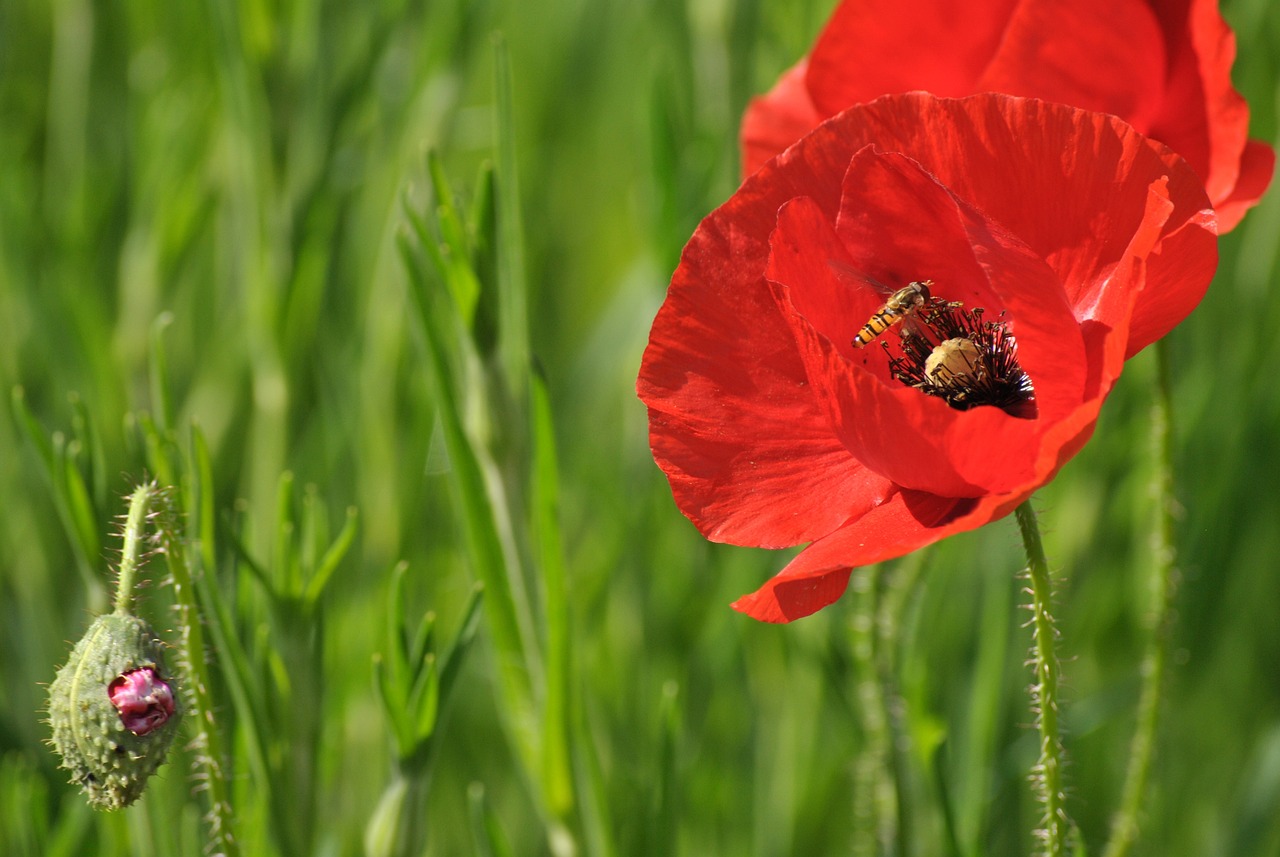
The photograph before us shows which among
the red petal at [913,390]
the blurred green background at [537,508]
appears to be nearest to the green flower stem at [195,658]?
the blurred green background at [537,508]

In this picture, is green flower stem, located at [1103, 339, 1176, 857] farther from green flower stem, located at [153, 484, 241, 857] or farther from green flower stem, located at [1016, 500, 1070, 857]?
green flower stem, located at [153, 484, 241, 857]

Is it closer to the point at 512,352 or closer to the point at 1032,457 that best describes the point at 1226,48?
the point at 1032,457

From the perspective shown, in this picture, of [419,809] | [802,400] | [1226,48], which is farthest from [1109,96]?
[419,809]

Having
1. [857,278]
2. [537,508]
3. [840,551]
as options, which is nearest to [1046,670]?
[840,551]

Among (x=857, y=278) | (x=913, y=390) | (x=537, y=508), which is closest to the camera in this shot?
(x=913, y=390)

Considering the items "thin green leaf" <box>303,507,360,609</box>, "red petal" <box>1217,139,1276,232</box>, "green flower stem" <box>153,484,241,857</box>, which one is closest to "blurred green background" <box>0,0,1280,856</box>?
"thin green leaf" <box>303,507,360,609</box>

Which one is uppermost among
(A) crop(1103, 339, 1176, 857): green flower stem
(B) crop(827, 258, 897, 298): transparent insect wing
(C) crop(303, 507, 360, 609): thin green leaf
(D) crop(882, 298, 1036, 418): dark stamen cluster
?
(B) crop(827, 258, 897, 298): transparent insect wing

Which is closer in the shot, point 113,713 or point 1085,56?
point 113,713

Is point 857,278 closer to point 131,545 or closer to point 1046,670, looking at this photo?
point 1046,670
